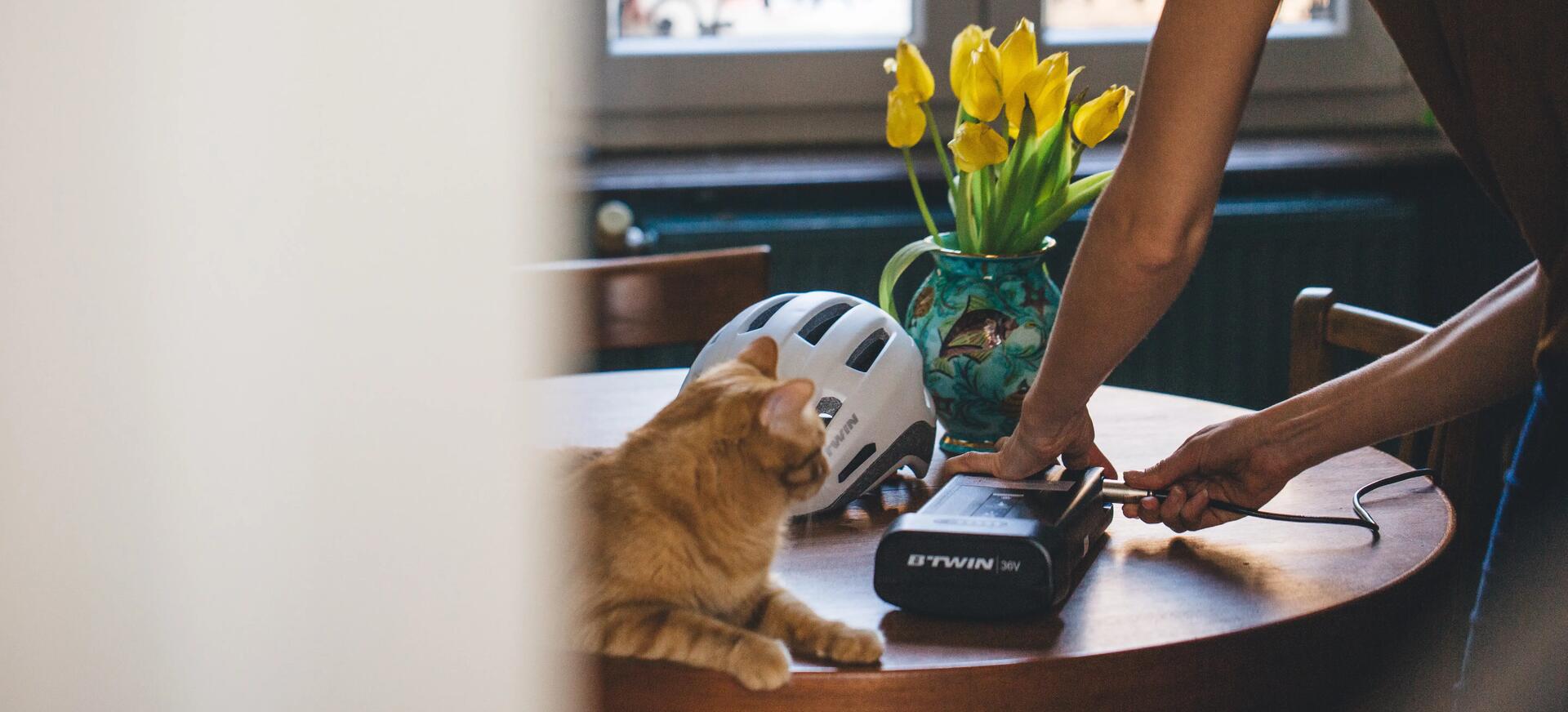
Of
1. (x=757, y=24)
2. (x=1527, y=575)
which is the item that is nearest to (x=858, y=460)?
(x=1527, y=575)

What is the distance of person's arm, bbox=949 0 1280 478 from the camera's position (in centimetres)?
80

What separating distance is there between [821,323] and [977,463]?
178 mm

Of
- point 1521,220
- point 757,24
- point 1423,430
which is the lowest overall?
point 1423,430

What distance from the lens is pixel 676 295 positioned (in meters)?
1.74

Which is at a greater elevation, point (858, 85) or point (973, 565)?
point (858, 85)

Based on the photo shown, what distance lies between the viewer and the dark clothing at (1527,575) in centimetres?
84

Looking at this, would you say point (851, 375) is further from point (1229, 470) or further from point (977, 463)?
point (1229, 470)

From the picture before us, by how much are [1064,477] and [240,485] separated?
0.77 metres

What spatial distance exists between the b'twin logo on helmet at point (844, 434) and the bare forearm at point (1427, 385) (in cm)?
30

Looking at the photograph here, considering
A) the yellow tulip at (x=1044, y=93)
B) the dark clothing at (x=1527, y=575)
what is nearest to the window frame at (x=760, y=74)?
the yellow tulip at (x=1044, y=93)

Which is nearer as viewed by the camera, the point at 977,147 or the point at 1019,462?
the point at 1019,462

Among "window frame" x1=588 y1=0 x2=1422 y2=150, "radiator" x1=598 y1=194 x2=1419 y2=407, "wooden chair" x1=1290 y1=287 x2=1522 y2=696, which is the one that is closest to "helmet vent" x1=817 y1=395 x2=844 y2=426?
"wooden chair" x1=1290 y1=287 x2=1522 y2=696

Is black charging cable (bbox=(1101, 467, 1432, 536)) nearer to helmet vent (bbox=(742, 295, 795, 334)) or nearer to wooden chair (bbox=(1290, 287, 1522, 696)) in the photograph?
wooden chair (bbox=(1290, 287, 1522, 696))

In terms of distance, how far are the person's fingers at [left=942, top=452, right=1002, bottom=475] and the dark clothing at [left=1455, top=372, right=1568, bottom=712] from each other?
0.34 meters
